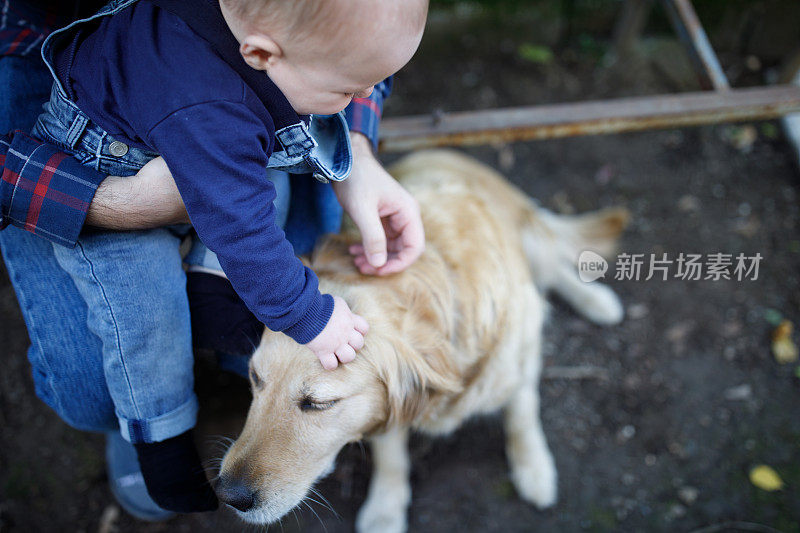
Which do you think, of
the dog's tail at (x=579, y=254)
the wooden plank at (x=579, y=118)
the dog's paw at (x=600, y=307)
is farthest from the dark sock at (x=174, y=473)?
the dog's paw at (x=600, y=307)

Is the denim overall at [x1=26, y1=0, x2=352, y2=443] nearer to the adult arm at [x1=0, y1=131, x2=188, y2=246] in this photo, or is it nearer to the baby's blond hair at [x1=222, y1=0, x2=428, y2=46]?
the adult arm at [x1=0, y1=131, x2=188, y2=246]

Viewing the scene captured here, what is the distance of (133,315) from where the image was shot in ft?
4.64

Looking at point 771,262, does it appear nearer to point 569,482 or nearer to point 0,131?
point 569,482

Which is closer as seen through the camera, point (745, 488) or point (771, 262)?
point (745, 488)

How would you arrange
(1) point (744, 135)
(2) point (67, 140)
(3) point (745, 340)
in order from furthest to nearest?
(1) point (744, 135)
(3) point (745, 340)
(2) point (67, 140)

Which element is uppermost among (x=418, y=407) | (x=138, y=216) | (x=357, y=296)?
(x=138, y=216)

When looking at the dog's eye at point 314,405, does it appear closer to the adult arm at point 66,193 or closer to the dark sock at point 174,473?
→ the dark sock at point 174,473

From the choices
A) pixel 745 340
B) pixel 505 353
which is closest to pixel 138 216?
pixel 505 353

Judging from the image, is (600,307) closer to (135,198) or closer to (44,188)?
(135,198)

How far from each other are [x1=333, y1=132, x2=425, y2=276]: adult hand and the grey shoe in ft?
4.29

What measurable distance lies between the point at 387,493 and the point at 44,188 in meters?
1.72

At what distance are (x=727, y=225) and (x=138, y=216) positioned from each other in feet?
9.96

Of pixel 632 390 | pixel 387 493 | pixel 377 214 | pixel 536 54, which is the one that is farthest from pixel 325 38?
pixel 536 54

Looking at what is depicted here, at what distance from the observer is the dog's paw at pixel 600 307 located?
9.20 ft
